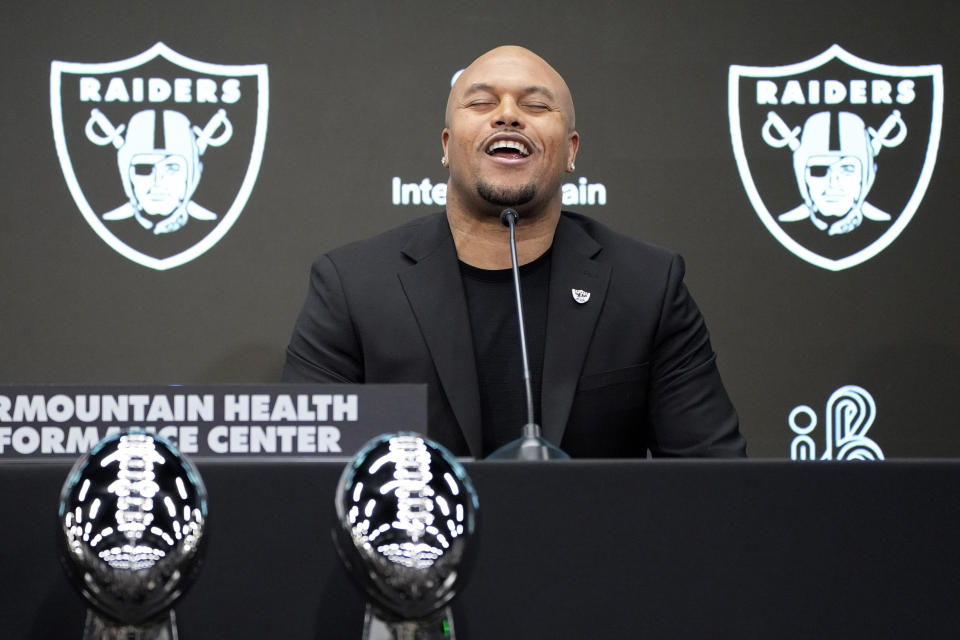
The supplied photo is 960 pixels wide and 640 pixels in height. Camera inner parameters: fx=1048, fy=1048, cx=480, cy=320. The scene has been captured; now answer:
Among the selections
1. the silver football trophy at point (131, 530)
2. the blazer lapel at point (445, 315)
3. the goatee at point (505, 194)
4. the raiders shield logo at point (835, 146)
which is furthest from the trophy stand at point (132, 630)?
the raiders shield logo at point (835, 146)

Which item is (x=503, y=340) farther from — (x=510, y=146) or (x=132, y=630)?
(x=132, y=630)

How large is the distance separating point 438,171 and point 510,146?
0.67 m

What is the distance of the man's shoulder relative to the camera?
197cm

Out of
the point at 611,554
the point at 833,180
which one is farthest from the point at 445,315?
the point at 833,180

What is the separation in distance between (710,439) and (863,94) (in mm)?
1298

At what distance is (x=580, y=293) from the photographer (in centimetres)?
188

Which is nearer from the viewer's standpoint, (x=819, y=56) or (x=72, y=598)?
(x=72, y=598)

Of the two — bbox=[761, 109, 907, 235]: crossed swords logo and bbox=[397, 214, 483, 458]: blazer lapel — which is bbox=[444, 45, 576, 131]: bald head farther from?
bbox=[761, 109, 907, 235]: crossed swords logo

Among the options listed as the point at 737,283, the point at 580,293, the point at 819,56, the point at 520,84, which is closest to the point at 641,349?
the point at 580,293

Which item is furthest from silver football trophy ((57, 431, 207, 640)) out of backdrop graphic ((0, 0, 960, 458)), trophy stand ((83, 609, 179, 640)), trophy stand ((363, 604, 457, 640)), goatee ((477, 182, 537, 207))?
backdrop graphic ((0, 0, 960, 458))

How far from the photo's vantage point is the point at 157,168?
2.58 meters

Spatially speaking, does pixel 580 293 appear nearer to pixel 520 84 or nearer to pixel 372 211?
pixel 520 84

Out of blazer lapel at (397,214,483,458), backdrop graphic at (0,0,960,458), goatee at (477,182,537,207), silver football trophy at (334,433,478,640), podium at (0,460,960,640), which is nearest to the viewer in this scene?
silver football trophy at (334,433,478,640)

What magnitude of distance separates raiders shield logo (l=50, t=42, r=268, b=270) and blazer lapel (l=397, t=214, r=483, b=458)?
2.59ft
